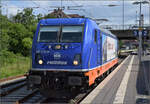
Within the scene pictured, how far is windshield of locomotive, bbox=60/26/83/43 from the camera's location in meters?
9.83

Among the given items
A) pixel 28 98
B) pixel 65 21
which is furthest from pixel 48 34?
pixel 28 98

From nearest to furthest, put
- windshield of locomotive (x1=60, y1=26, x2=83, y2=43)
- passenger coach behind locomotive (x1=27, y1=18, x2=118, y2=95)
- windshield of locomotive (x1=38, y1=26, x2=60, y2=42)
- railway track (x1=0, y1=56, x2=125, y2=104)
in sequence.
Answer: passenger coach behind locomotive (x1=27, y1=18, x2=118, y2=95)
windshield of locomotive (x1=60, y1=26, x2=83, y2=43)
windshield of locomotive (x1=38, y1=26, x2=60, y2=42)
railway track (x1=0, y1=56, x2=125, y2=104)

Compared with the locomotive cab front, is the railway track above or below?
below

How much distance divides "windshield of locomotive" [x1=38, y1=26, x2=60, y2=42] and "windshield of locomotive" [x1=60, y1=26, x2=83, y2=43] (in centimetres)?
29

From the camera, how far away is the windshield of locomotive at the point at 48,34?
10133mm

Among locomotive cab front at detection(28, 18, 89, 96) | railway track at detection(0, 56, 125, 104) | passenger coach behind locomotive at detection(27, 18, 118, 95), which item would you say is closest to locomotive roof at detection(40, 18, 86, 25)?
passenger coach behind locomotive at detection(27, 18, 118, 95)

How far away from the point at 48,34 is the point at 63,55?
4.09ft

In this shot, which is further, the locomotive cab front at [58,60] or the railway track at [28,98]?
the railway track at [28,98]

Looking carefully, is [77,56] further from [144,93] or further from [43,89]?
[144,93]

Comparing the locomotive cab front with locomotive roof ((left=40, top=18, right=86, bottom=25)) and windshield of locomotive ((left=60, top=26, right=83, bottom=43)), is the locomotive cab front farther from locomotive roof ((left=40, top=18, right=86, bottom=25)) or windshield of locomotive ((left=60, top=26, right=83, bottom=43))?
locomotive roof ((left=40, top=18, right=86, bottom=25))

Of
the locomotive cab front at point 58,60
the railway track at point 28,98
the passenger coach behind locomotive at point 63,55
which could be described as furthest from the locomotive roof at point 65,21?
the railway track at point 28,98

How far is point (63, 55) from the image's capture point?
9633mm

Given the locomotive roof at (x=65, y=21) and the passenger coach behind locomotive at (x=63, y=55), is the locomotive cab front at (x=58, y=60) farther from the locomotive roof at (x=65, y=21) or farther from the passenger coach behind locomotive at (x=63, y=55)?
the locomotive roof at (x=65, y=21)

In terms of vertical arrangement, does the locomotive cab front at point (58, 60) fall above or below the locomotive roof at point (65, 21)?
below
